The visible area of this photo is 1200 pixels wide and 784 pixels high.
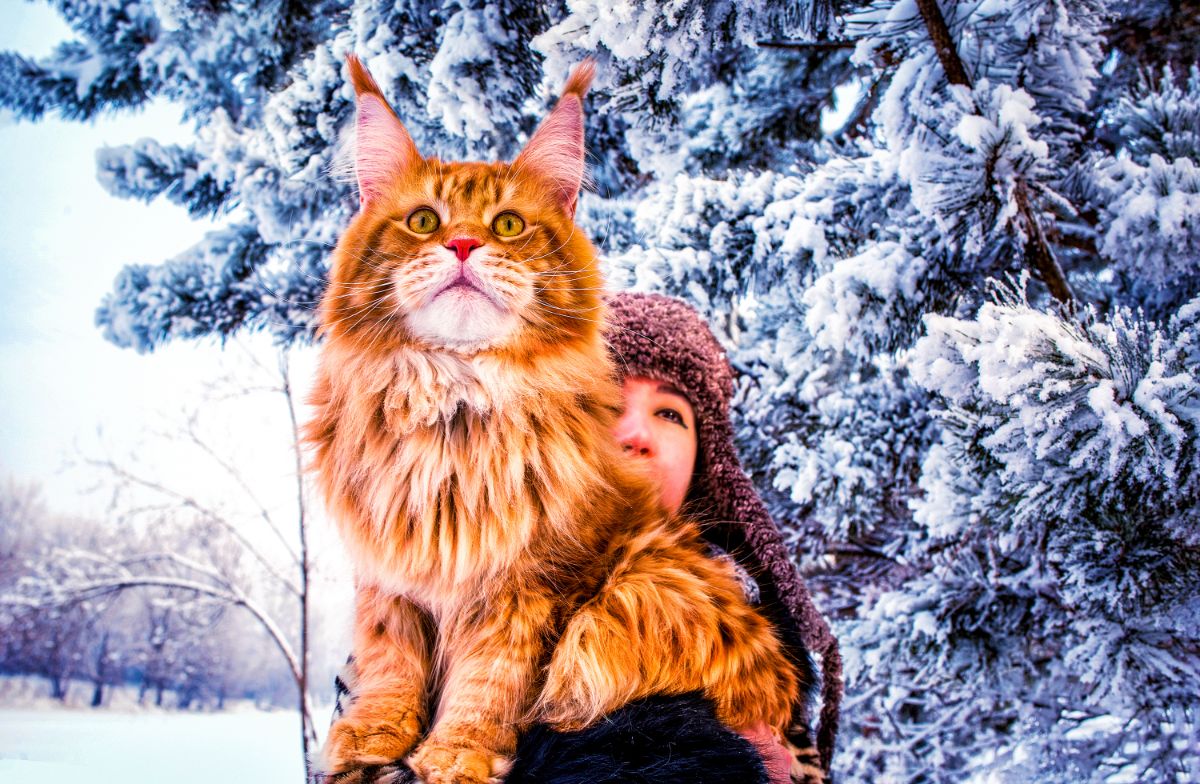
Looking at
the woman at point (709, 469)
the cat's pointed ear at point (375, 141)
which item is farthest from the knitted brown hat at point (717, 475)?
the cat's pointed ear at point (375, 141)

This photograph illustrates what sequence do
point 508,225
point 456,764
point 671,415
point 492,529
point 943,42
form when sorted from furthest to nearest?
point 671,415 < point 943,42 < point 508,225 < point 492,529 < point 456,764

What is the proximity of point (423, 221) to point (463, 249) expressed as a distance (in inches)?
4.8

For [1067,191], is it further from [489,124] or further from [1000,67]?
[489,124]

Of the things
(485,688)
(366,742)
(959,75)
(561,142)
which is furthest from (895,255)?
(366,742)

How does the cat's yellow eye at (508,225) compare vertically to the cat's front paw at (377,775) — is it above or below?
above

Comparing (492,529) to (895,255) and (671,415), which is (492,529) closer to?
(671,415)

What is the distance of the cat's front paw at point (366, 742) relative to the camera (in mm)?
834

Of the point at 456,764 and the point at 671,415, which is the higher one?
the point at 671,415

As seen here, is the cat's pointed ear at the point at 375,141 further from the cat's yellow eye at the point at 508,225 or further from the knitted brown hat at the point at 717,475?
the knitted brown hat at the point at 717,475

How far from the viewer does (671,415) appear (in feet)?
4.78

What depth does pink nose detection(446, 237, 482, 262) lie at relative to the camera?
912 millimetres

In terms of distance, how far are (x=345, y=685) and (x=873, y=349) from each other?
4.34 ft

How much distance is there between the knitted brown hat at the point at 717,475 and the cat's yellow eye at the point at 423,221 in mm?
427

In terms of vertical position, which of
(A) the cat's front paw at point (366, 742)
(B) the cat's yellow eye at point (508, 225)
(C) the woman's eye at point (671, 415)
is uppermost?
(B) the cat's yellow eye at point (508, 225)
